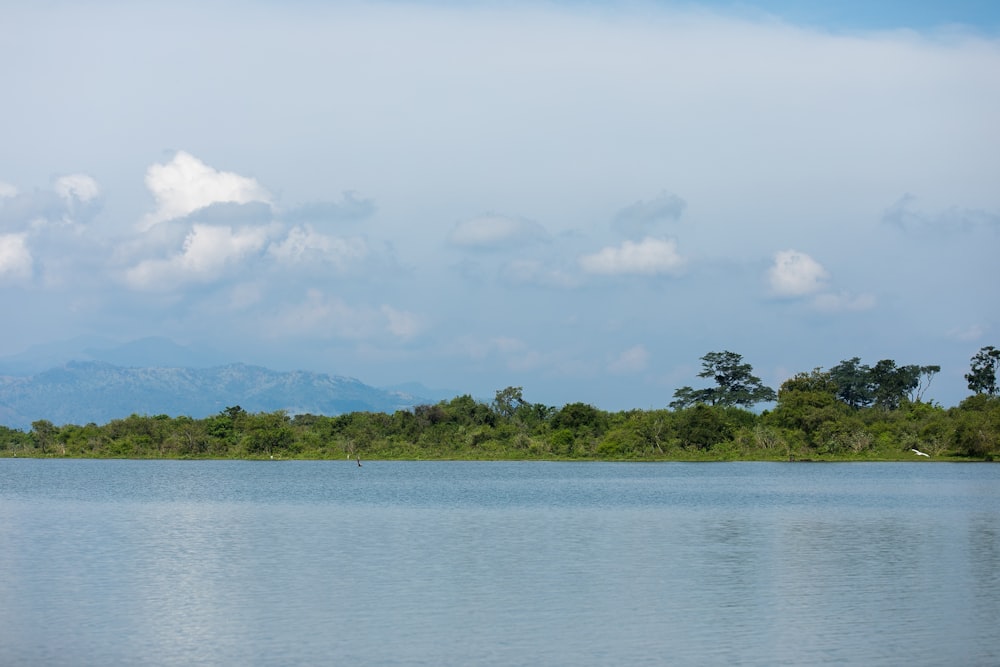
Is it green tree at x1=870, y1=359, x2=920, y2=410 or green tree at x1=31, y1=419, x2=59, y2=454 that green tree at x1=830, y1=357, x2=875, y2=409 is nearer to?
green tree at x1=870, y1=359, x2=920, y2=410

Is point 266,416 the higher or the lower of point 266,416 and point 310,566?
the higher

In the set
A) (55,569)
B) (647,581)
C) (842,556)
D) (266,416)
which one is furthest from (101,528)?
(266,416)

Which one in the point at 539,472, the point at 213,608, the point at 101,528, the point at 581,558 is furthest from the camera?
the point at 539,472

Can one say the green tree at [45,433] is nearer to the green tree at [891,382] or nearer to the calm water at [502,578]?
the calm water at [502,578]

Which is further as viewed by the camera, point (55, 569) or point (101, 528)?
point (101, 528)

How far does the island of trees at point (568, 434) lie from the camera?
270ft

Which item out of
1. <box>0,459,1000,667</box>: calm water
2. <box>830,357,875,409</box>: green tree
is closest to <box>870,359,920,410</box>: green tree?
<box>830,357,875,409</box>: green tree

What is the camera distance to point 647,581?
972 inches

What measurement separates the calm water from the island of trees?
105ft

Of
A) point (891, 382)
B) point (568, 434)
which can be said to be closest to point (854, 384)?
point (891, 382)

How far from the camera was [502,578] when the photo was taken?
25.1m

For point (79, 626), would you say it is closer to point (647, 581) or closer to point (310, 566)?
point (310, 566)

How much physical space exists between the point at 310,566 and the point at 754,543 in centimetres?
1221

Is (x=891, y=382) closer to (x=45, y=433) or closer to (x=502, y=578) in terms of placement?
(x=45, y=433)
